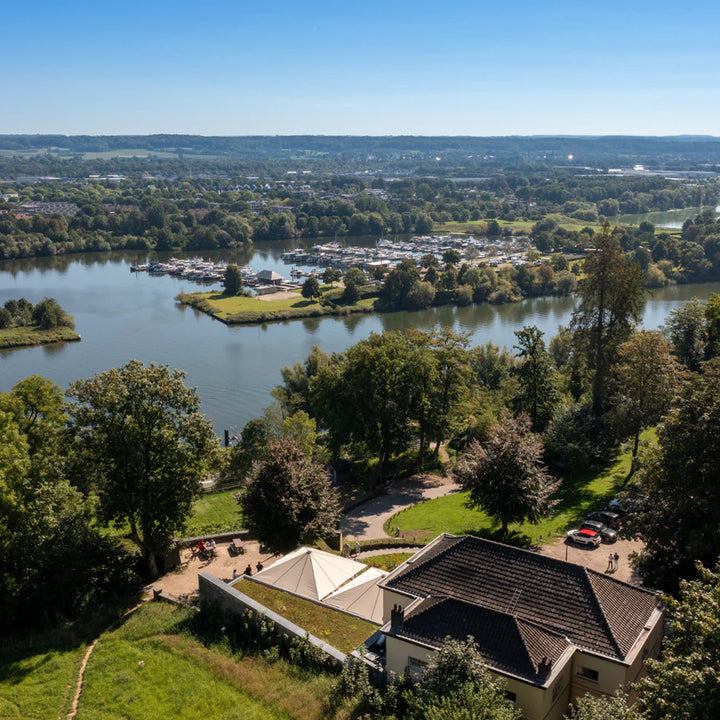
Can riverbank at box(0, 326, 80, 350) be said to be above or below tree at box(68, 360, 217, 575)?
below

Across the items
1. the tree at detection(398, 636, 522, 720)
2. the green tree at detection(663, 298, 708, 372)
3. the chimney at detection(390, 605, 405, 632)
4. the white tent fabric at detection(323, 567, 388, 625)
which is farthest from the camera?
the green tree at detection(663, 298, 708, 372)

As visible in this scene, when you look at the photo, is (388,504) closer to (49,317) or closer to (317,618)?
(317,618)

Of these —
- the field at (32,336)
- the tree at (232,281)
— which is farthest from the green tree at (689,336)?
the tree at (232,281)

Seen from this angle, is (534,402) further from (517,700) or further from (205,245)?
(205,245)

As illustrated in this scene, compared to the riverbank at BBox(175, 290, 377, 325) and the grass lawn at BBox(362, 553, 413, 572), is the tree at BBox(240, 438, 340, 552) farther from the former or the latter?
the riverbank at BBox(175, 290, 377, 325)

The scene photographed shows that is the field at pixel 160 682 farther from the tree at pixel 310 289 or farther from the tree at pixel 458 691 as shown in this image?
the tree at pixel 310 289

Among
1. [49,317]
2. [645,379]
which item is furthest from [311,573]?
[49,317]

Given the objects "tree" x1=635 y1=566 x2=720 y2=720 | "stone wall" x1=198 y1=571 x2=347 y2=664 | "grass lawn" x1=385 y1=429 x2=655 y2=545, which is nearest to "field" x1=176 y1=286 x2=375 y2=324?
"grass lawn" x1=385 y1=429 x2=655 y2=545
